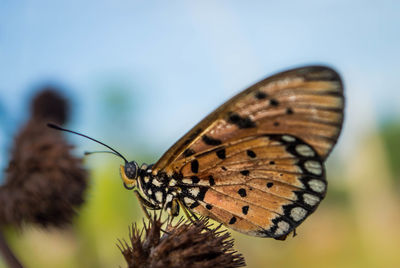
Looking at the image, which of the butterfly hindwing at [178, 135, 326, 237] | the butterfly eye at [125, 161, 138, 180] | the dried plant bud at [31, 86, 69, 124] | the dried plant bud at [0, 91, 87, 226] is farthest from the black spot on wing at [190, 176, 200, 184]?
the dried plant bud at [31, 86, 69, 124]

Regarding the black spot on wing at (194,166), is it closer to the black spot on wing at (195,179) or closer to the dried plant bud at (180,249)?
the black spot on wing at (195,179)

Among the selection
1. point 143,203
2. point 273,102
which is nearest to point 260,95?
point 273,102

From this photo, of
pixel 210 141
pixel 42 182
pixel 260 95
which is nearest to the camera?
pixel 260 95

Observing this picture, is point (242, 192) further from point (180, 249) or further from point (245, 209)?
point (180, 249)

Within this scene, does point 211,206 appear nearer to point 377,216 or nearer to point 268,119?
point 268,119

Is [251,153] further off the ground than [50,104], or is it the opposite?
[50,104]

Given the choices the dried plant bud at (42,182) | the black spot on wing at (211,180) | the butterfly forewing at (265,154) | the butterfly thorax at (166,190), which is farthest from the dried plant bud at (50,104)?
the black spot on wing at (211,180)

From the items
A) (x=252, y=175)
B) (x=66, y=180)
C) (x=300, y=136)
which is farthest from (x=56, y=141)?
(x=300, y=136)
